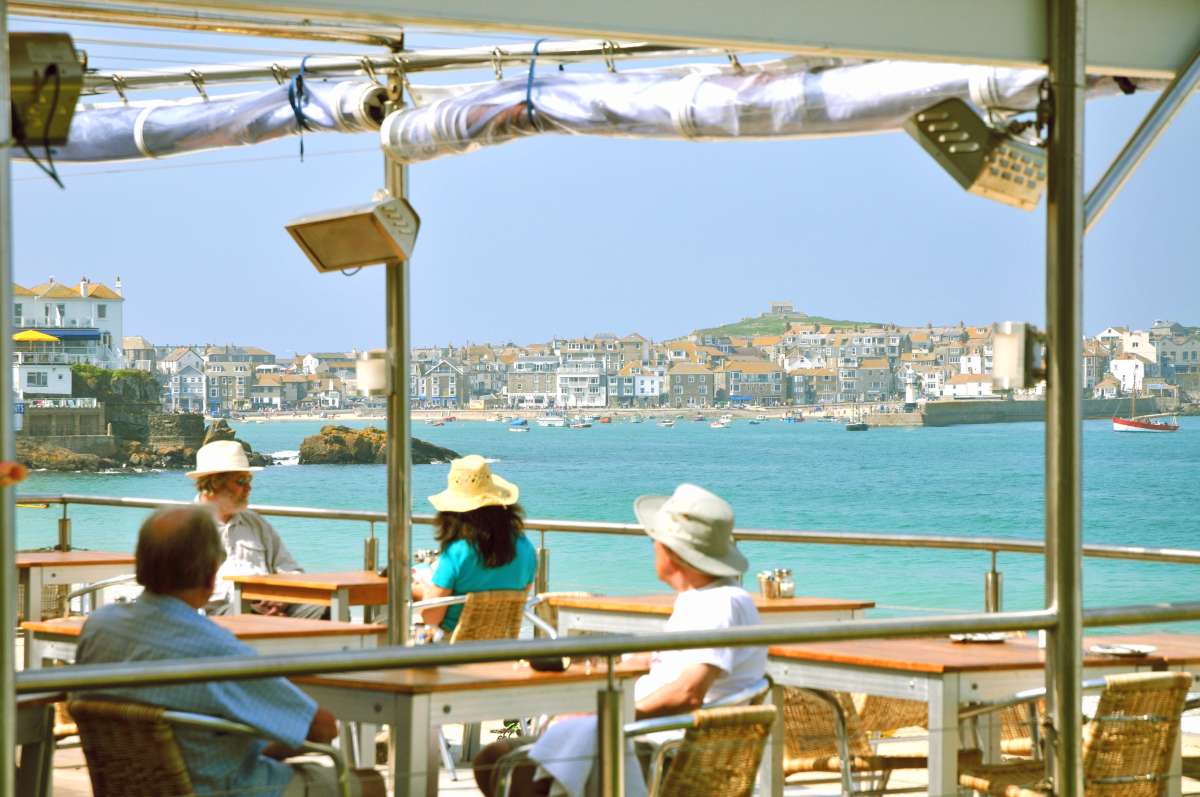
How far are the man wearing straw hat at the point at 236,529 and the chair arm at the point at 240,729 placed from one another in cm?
321

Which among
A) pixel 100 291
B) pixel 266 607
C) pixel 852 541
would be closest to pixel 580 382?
pixel 100 291

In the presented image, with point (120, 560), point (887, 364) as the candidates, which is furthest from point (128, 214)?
point (120, 560)

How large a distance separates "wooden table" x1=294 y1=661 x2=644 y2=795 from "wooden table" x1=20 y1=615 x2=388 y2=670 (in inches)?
35.1

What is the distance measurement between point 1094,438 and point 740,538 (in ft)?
279

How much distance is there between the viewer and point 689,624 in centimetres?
429

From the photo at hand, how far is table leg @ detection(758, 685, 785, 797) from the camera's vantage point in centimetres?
466

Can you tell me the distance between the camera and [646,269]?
315 ft

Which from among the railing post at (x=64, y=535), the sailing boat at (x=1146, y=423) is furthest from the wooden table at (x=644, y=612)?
the sailing boat at (x=1146, y=423)

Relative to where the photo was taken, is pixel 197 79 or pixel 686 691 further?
pixel 197 79

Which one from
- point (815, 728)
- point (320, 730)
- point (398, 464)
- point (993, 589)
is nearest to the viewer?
point (320, 730)

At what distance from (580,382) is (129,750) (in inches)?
3796

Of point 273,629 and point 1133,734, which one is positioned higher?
point 273,629

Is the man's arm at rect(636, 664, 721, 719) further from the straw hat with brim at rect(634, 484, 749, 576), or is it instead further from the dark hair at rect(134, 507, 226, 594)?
the dark hair at rect(134, 507, 226, 594)

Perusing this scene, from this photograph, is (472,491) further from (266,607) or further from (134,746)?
(134,746)
